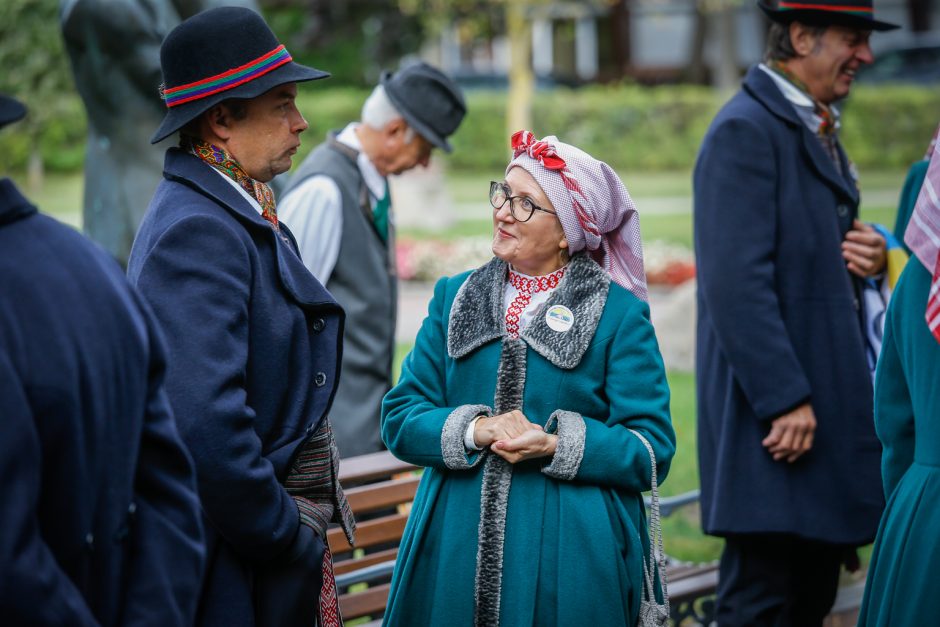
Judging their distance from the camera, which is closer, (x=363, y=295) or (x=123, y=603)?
(x=123, y=603)

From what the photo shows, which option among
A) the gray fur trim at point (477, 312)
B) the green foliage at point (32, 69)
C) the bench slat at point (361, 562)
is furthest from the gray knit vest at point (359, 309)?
the green foliage at point (32, 69)

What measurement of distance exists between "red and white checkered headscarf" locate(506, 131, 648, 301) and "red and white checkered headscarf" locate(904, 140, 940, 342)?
0.70 m

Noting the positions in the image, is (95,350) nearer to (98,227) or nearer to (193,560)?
(193,560)

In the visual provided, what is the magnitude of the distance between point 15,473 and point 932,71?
27797 millimetres

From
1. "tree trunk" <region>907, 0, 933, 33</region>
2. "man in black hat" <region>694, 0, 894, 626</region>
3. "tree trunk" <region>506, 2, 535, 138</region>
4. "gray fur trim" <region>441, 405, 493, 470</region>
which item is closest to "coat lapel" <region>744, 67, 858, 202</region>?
"man in black hat" <region>694, 0, 894, 626</region>

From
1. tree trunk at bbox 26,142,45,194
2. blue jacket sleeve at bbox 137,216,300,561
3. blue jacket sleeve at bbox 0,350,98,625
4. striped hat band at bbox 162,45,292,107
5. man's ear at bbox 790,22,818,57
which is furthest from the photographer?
tree trunk at bbox 26,142,45,194

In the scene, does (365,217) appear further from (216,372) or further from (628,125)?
(628,125)

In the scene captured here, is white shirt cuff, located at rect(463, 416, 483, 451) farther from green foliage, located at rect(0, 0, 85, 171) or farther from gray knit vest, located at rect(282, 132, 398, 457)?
green foliage, located at rect(0, 0, 85, 171)

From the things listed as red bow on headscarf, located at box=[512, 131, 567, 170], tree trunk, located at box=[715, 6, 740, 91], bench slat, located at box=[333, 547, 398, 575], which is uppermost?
red bow on headscarf, located at box=[512, 131, 567, 170]

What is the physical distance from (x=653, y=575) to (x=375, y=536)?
54.2 inches

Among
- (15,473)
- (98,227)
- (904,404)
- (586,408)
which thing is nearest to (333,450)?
(586,408)

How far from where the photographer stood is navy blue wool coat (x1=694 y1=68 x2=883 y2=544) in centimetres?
407

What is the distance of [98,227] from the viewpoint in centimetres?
520

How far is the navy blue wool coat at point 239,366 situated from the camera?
2645mm
